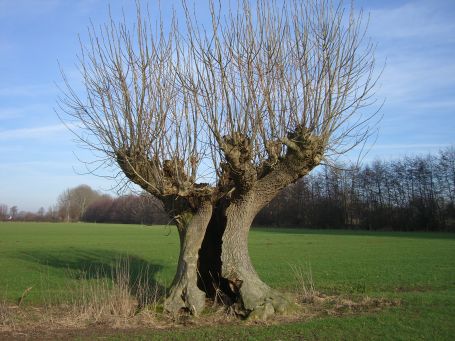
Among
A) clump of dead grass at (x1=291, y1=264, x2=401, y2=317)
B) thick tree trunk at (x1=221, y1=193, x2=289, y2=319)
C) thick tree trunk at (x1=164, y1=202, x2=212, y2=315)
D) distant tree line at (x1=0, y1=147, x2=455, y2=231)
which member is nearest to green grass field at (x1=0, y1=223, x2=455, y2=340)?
clump of dead grass at (x1=291, y1=264, x2=401, y2=317)

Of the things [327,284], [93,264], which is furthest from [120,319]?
[93,264]

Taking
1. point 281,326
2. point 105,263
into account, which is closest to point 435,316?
point 281,326

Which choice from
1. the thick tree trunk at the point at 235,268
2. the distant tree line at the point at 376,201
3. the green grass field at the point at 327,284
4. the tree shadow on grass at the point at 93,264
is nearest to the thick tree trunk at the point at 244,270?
the thick tree trunk at the point at 235,268

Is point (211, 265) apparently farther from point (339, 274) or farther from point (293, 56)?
point (339, 274)

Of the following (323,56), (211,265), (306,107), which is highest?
(323,56)

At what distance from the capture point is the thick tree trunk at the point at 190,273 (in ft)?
36.5

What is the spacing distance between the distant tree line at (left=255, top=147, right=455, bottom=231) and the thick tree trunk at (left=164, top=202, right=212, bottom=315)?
235 feet

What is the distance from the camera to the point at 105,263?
27766mm

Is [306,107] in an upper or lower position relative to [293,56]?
lower

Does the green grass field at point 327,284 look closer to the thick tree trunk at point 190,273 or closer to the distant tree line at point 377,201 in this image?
the thick tree trunk at point 190,273

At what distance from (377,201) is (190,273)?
91.6 meters

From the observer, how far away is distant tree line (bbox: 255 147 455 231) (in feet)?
285

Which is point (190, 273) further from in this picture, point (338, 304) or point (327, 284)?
point (327, 284)

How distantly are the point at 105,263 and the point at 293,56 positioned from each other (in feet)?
68.2
